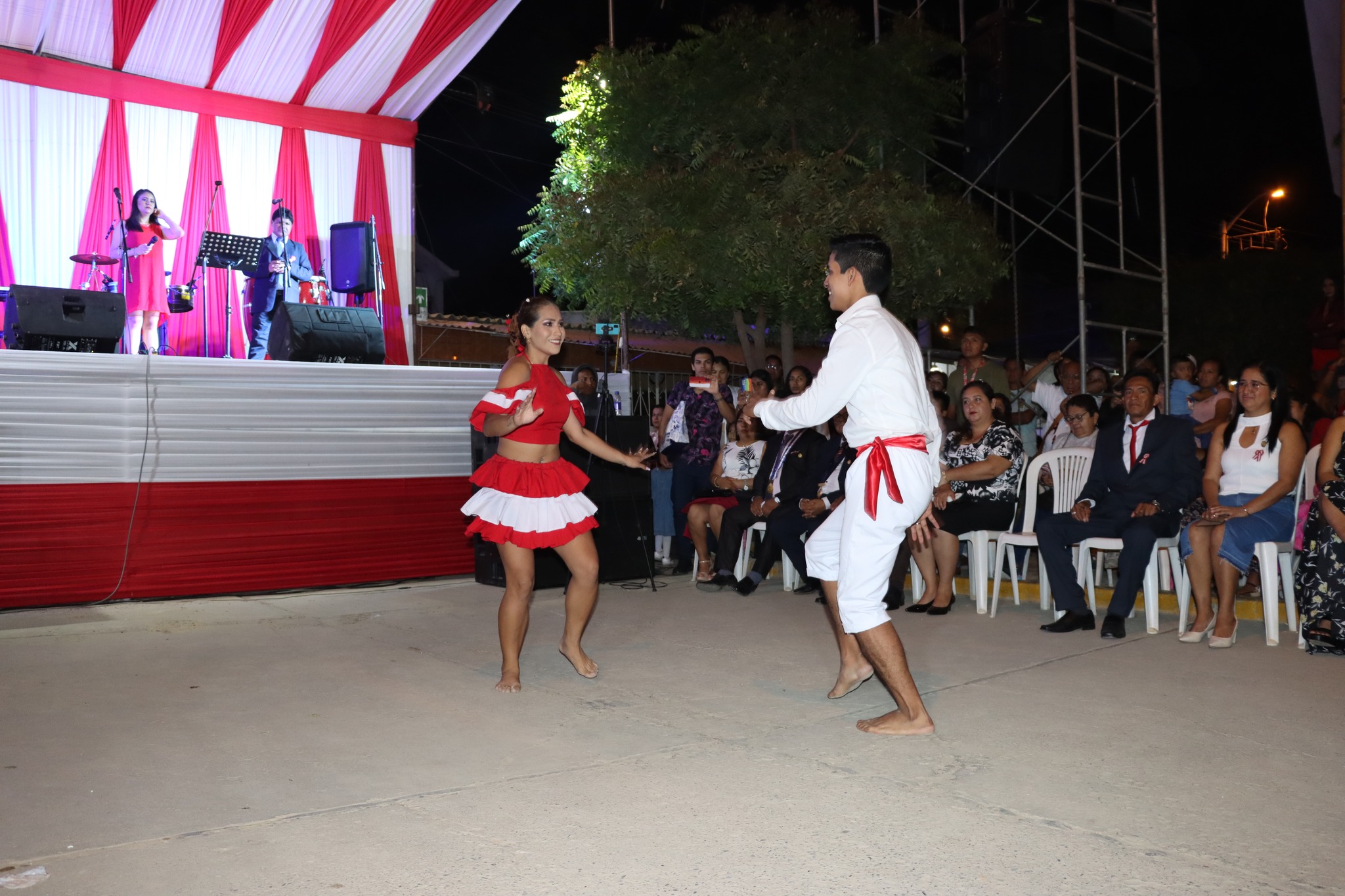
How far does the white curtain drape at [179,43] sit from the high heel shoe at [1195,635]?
10.7 metres

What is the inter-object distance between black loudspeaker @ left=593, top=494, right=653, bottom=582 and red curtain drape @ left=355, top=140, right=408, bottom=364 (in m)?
6.54

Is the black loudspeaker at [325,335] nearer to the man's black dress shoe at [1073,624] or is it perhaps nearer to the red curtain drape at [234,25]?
the red curtain drape at [234,25]

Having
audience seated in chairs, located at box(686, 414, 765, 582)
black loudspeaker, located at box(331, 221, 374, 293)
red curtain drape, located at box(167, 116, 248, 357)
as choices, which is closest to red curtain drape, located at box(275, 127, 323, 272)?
black loudspeaker, located at box(331, 221, 374, 293)

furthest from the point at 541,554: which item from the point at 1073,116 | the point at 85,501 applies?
the point at 1073,116

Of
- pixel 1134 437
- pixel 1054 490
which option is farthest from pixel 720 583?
pixel 1134 437

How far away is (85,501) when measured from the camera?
6293 millimetres

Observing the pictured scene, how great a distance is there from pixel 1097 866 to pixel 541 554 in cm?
509

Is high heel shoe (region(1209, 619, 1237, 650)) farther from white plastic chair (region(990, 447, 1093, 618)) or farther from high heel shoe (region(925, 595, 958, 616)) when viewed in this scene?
high heel shoe (region(925, 595, 958, 616))

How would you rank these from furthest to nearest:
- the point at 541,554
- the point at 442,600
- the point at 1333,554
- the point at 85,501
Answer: the point at 541,554 → the point at 442,600 → the point at 85,501 → the point at 1333,554

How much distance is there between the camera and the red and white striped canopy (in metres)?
11.1

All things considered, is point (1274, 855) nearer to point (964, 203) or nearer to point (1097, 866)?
point (1097, 866)

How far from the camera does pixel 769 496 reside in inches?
288

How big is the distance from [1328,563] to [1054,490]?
181 cm

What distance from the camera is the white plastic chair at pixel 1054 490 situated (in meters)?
6.39
